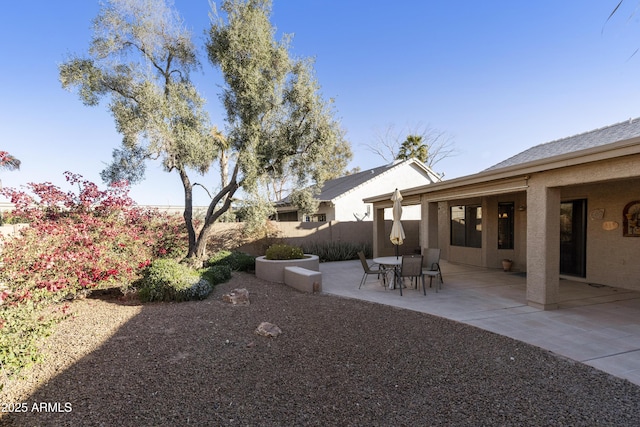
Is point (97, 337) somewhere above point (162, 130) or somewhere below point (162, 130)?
below

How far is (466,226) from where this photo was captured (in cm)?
1331

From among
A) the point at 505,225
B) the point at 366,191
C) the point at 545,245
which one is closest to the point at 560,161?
the point at 545,245

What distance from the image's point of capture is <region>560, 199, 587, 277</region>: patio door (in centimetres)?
936

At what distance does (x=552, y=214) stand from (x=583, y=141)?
25.0ft

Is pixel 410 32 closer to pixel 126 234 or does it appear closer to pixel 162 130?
pixel 162 130

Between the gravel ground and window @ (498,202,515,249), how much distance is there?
7.74 meters

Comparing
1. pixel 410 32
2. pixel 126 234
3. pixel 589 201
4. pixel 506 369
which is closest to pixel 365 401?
pixel 506 369

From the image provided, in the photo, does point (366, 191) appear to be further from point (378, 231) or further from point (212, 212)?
point (212, 212)

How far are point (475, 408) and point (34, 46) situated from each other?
551 inches

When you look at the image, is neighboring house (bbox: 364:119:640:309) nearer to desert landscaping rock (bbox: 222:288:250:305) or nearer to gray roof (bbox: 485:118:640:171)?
gray roof (bbox: 485:118:640:171)

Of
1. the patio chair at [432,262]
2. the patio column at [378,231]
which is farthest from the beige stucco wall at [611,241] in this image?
the patio column at [378,231]

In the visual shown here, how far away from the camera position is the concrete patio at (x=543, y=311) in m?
4.52

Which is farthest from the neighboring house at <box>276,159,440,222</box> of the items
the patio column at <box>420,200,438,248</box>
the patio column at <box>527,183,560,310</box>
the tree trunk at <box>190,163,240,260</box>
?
the patio column at <box>527,183,560,310</box>

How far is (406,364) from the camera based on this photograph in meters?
4.05
